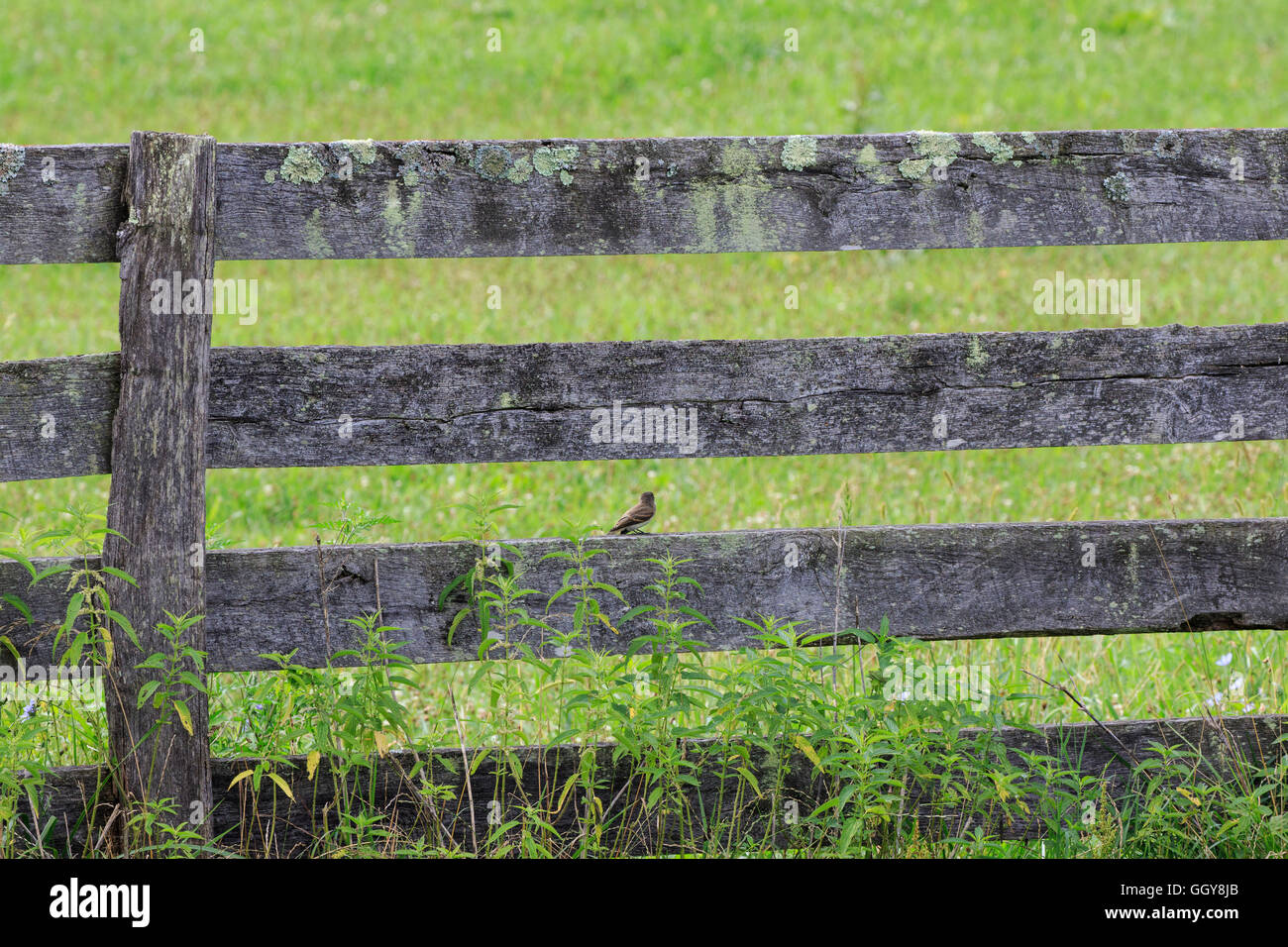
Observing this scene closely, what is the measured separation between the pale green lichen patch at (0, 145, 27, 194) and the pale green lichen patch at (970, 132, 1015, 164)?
9.27 ft

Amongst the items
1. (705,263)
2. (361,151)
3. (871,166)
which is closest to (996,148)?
(871,166)

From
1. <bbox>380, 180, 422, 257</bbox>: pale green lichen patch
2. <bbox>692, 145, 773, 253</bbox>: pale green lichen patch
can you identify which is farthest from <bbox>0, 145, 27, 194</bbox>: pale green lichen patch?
<bbox>692, 145, 773, 253</bbox>: pale green lichen patch

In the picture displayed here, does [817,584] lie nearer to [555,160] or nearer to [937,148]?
[937,148]

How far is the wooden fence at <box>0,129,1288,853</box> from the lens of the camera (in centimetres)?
337

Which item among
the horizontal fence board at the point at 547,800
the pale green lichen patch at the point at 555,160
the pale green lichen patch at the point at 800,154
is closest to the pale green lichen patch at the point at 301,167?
the pale green lichen patch at the point at 555,160

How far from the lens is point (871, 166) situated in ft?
11.8

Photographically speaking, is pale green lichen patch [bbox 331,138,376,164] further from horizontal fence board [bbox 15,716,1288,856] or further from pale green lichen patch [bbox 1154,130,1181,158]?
pale green lichen patch [bbox 1154,130,1181,158]

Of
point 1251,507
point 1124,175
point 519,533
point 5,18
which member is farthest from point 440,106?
point 1124,175

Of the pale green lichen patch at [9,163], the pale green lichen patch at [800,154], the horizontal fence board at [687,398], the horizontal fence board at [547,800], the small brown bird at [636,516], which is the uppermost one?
the pale green lichen patch at [800,154]

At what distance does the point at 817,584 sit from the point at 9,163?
269 centimetres

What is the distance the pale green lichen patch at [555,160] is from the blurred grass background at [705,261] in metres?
1.06

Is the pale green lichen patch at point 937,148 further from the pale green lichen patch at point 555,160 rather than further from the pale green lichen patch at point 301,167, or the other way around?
the pale green lichen patch at point 301,167

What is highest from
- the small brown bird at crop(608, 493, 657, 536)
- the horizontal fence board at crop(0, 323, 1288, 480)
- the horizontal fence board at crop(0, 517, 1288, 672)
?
the horizontal fence board at crop(0, 323, 1288, 480)

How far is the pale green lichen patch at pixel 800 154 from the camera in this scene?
11.7 feet
